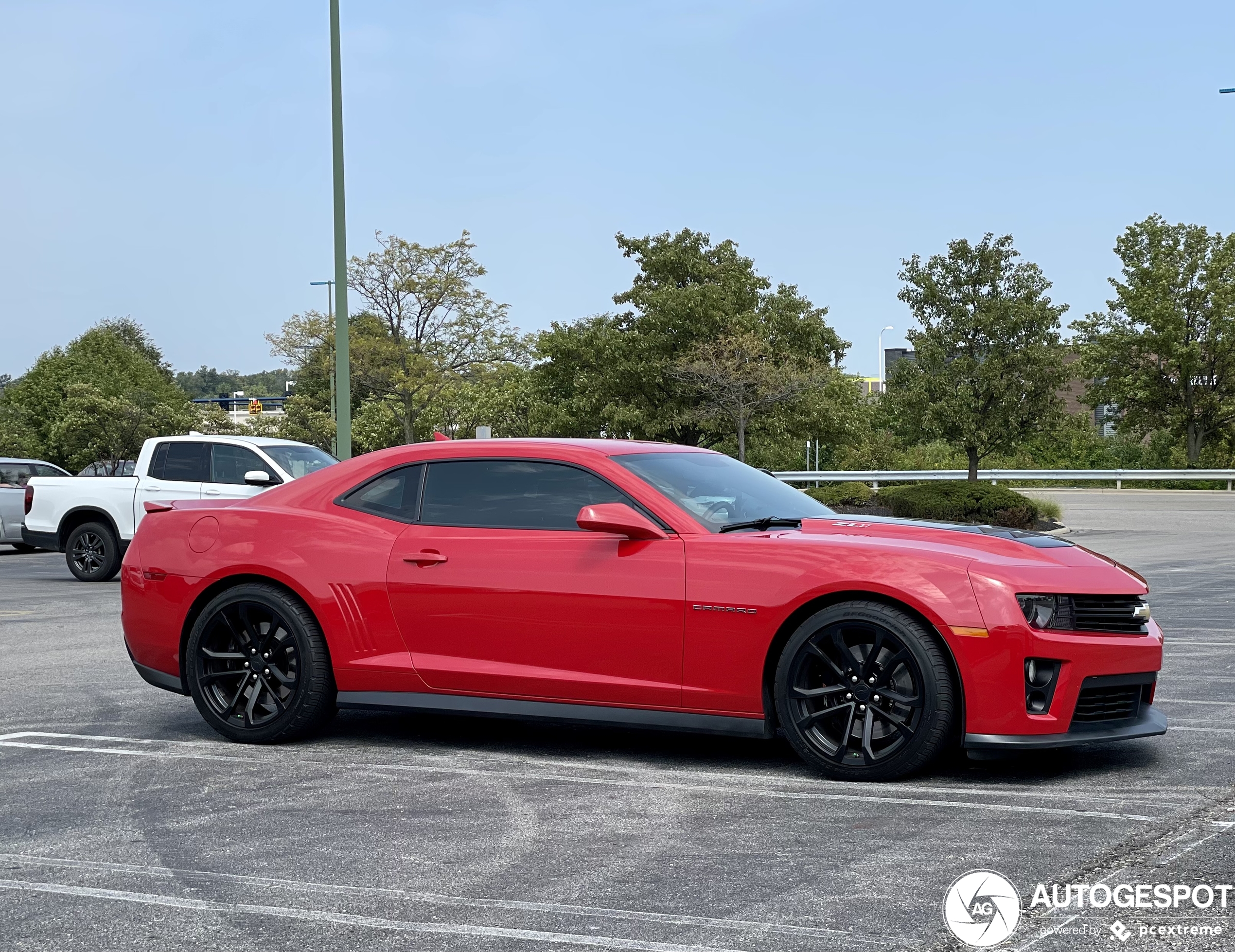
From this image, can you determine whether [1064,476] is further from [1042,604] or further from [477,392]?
[1042,604]

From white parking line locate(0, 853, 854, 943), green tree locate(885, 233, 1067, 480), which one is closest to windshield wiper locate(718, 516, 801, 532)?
white parking line locate(0, 853, 854, 943)

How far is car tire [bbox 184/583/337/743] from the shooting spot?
6770mm

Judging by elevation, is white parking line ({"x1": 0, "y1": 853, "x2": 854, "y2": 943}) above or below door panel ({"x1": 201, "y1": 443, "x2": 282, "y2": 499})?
below

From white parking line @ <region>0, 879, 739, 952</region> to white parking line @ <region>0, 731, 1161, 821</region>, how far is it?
1.82 metres

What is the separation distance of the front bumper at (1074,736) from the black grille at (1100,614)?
0.38 metres

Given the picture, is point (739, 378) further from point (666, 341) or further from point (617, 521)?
point (617, 521)

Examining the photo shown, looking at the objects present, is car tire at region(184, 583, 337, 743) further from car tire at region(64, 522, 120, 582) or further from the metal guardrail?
the metal guardrail

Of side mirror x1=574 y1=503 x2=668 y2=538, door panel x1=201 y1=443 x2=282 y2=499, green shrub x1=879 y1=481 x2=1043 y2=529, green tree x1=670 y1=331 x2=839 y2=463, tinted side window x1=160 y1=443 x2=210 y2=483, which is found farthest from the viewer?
green tree x1=670 y1=331 x2=839 y2=463

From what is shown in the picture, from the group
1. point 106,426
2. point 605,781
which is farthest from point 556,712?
point 106,426

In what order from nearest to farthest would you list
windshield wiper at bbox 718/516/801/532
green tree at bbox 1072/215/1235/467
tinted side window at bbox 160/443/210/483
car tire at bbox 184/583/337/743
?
windshield wiper at bbox 718/516/801/532 < car tire at bbox 184/583/337/743 < tinted side window at bbox 160/443/210/483 < green tree at bbox 1072/215/1235/467

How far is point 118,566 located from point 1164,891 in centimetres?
1604

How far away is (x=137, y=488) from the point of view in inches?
699

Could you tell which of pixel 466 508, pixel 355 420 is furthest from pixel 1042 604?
pixel 355 420

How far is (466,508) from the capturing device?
6.71 metres
